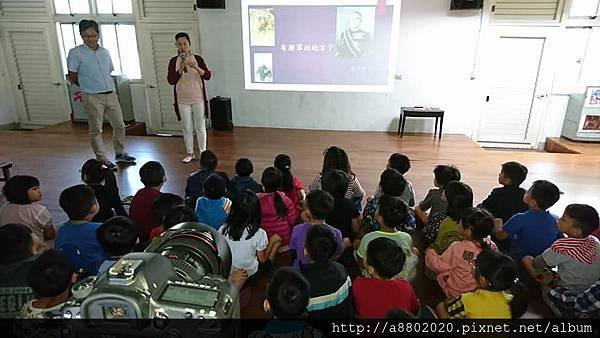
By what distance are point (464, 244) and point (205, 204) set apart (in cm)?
134

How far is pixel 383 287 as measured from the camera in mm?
1475

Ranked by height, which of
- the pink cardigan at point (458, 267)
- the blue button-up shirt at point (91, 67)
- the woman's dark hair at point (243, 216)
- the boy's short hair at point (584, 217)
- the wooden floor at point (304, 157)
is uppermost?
the blue button-up shirt at point (91, 67)

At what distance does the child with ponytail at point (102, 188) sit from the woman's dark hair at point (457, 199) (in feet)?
6.54

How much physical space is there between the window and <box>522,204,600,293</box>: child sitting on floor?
588cm

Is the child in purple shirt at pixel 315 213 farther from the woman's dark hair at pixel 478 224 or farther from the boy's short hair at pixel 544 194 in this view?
the boy's short hair at pixel 544 194

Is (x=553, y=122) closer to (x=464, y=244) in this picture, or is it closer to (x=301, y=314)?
(x=464, y=244)

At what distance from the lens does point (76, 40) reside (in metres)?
6.00

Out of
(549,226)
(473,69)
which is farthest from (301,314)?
(473,69)

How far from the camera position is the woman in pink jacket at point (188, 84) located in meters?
3.78

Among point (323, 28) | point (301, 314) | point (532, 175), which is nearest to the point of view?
point (301, 314)

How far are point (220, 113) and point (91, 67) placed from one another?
2.03 meters

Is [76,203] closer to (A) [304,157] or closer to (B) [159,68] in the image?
(A) [304,157]

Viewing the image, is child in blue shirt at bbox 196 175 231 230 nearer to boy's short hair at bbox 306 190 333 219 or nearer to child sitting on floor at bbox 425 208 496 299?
boy's short hair at bbox 306 190 333 219

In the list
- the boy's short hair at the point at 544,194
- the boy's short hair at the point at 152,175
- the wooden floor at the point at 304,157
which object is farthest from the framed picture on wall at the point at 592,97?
the boy's short hair at the point at 152,175
